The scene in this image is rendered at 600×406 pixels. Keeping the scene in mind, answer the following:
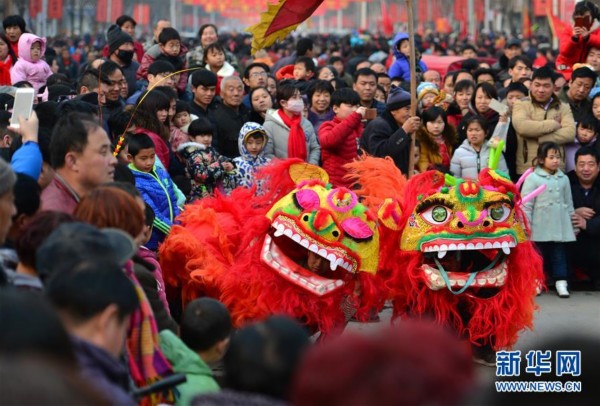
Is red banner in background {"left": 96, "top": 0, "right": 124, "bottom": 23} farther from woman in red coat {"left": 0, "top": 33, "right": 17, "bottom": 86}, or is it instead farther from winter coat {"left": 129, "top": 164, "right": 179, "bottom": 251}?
winter coat {"left": 129, "top": 164, "right": 179, "bottom": 251}

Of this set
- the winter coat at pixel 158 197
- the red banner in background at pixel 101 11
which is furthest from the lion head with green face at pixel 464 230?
the red banner in background at pixel 101 11

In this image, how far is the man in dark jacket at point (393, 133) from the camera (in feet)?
24.6

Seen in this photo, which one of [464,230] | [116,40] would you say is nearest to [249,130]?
[464,230]

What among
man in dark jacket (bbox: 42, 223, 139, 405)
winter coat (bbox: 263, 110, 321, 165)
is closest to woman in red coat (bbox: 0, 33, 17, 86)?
winter coat (bbox: 263, 110, 321, 165)

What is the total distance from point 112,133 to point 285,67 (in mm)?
4624

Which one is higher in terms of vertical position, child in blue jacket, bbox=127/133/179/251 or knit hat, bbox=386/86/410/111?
knit hat, bbox=386/86/410/111

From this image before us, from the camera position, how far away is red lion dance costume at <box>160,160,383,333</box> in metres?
5.47

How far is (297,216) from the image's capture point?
5.49m

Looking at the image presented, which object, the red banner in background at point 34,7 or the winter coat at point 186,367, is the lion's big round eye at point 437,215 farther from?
the red banner in background at point 34,7

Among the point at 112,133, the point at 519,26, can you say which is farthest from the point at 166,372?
the point at 519,26

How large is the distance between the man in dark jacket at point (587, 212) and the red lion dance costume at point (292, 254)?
106 inches

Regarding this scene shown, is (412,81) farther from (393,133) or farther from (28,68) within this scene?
(28,68)

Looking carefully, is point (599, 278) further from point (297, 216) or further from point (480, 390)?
point (480, 390)

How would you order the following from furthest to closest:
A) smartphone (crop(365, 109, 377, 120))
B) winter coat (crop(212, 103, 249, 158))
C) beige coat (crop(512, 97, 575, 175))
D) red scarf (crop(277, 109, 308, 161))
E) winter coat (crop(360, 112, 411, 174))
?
smartphone (crop(365, 109, 377, 120))
beige coat (crop(512, 97, 575, 175))
winter coat (crop(212, 103, 249, 158))
red scarf (crop(277, 109, 308, 161))
winter coat (crop(360, 112, 411, 174))
